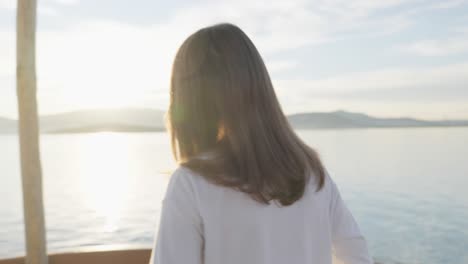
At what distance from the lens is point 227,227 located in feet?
2.56

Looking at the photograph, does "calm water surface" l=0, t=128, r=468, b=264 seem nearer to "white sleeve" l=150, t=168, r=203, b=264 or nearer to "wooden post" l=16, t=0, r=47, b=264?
"white sleeve" l=150, t=168, r=203, b=264

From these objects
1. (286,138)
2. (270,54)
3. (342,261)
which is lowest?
(342,261)

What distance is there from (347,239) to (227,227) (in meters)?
0.28

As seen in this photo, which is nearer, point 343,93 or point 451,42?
point 451,42

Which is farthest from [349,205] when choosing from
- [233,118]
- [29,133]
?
[233,118]

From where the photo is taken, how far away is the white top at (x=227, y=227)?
765 millimetres

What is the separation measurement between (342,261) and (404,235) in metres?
14.3

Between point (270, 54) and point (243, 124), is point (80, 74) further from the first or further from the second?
point (243, 124)

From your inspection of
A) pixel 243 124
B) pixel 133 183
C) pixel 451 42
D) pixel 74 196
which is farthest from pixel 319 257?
pixel 451 42

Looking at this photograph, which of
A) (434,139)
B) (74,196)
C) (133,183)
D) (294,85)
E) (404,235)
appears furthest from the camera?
(434,139)

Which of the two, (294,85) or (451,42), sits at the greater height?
(451,42)

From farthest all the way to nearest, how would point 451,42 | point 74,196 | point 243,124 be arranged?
point 451,42 → point 74,196 → point 243,124

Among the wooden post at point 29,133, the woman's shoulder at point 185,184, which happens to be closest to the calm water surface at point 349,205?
the woman's shoulder at point 185,184

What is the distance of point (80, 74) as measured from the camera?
2983cm
